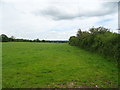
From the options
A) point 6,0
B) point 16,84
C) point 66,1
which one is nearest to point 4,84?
point 16,84

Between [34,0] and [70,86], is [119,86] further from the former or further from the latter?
[34,0]

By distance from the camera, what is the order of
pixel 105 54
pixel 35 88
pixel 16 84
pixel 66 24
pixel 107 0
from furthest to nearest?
pixel 66 24
pixel 105 54
pixel 107 0
pixel 16 84
pixel 35 88

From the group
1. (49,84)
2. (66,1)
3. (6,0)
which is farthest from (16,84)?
(66,1)

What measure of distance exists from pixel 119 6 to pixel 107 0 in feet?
1.42

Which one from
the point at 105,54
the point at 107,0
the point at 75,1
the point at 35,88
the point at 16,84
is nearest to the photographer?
the point at 35,88

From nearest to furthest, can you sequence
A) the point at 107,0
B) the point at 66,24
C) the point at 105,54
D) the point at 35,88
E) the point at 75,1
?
the point at 35,88 → the point at 107,0 → the point at 75,1 → the point at 105,54 → the point at 66,24

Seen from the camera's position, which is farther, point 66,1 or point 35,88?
point 66,1

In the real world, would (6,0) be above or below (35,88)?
above

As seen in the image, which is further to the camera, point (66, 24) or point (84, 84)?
point (66, 24)

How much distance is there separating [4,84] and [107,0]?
4.02 m

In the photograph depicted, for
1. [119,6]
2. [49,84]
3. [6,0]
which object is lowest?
[49,84]

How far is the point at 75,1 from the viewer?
172 inches

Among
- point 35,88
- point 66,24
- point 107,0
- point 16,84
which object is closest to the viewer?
point 35,88

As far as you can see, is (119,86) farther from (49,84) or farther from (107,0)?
(107,0)
